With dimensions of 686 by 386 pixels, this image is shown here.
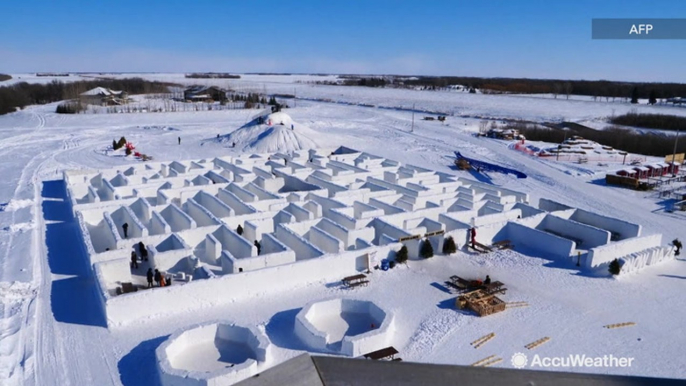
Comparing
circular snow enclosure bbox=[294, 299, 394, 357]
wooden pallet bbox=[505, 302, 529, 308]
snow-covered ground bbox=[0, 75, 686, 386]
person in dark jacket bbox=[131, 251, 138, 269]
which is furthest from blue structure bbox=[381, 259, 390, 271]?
person in dark jacket bbox=[131, 251, 138, 269]

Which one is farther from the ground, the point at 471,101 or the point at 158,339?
the point at 471,101

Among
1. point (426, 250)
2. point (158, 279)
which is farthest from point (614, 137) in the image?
point (158, 279)

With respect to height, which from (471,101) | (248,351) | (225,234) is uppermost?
(471,101)

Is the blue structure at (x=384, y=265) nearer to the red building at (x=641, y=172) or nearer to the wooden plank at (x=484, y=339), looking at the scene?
the wooden plank at (x=484, y=339)

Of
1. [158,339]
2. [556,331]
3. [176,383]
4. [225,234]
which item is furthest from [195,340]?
[556,331]

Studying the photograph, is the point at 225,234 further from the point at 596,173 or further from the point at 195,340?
the point at 596,173

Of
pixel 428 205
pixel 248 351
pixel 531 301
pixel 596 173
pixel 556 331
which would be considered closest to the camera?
pixel 248 351

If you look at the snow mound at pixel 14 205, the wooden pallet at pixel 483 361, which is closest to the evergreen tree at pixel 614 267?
the wooden pallet at pixel 483 361
